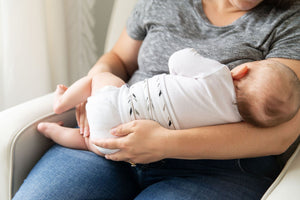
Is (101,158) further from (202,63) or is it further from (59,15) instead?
(59,15)

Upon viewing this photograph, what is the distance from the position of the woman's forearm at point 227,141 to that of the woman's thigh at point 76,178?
19 cm

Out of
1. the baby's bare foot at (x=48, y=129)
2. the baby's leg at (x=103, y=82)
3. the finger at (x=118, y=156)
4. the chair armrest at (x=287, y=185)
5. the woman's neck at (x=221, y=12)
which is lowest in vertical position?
the chair armrest at (x=287, y=185)

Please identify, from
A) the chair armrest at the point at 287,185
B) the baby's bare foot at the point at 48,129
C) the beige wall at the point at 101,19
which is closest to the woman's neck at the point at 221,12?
the chair armrest at the point at 287,185

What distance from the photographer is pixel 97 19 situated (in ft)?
6.10

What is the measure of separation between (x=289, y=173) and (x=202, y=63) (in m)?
0.36

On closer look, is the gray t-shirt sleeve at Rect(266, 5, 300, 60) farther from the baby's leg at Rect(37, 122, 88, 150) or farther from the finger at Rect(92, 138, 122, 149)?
the baby's leg at Rect(37, 122, 88, 150)

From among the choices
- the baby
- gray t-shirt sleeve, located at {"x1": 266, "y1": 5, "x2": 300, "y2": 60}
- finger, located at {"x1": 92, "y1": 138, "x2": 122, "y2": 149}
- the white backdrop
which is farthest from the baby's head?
the white backdrop

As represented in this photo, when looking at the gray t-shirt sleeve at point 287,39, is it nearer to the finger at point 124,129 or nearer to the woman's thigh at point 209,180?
the woman's thigh at point 209,180

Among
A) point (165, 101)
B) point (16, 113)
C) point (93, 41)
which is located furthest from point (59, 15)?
point (165, 101)

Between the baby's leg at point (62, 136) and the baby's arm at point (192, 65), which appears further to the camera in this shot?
the baby's leg at point (62, 136)

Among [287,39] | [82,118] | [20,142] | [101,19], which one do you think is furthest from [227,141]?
[101,19]

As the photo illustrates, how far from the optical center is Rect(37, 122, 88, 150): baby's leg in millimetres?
971

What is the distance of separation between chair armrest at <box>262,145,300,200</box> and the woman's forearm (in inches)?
2.6

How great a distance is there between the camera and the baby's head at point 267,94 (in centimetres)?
77
